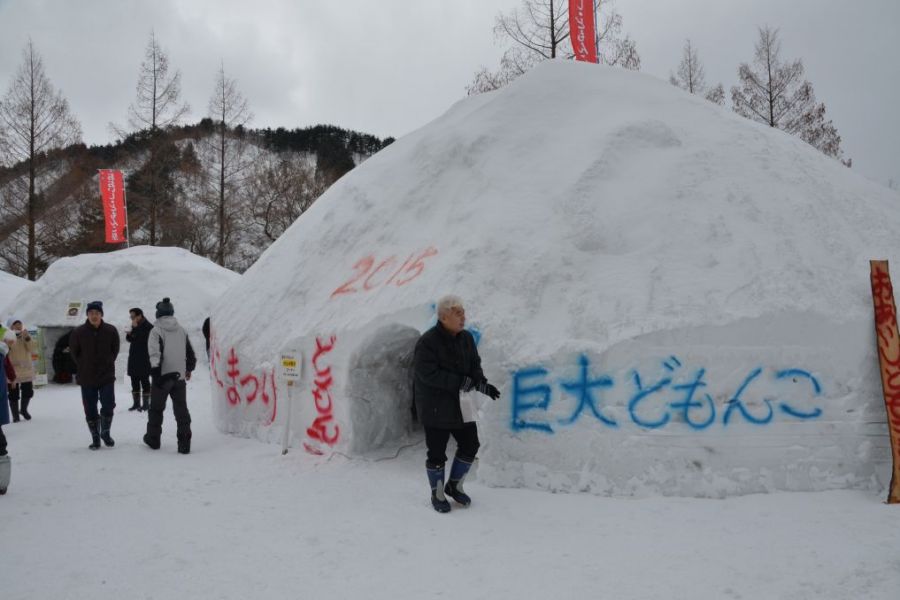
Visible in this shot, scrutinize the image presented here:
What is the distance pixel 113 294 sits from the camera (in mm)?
16484

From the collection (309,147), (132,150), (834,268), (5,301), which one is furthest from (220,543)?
(309,147)

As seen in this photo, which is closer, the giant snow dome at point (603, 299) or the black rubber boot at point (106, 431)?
the giant snow dome at point (603, 299)

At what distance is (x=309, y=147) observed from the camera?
222 feet

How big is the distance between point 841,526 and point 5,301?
23.5m

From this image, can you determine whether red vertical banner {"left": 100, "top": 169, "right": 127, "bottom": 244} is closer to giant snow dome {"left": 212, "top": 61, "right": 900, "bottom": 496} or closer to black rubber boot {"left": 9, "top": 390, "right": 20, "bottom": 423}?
black rubber boot {"left": 9, "top": 390, "right": 20, "bottom": 423}

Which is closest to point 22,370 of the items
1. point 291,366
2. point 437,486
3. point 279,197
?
point 291,366

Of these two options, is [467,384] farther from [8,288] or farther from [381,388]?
[8,288]

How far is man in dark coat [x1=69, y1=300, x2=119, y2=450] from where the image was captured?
6.97 m

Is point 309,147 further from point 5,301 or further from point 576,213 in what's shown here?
point 576,213

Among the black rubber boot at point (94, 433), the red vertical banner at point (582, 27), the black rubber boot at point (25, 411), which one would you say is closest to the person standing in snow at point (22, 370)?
the black rubber boot at point (25, 411)

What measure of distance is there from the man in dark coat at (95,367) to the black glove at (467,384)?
4.65 m

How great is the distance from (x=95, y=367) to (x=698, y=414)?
6536 millimetres

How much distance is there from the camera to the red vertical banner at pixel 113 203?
20.3 metres

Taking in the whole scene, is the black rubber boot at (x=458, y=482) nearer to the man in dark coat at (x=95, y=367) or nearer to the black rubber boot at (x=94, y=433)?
the man in dark coat at (x=95, y=367)
